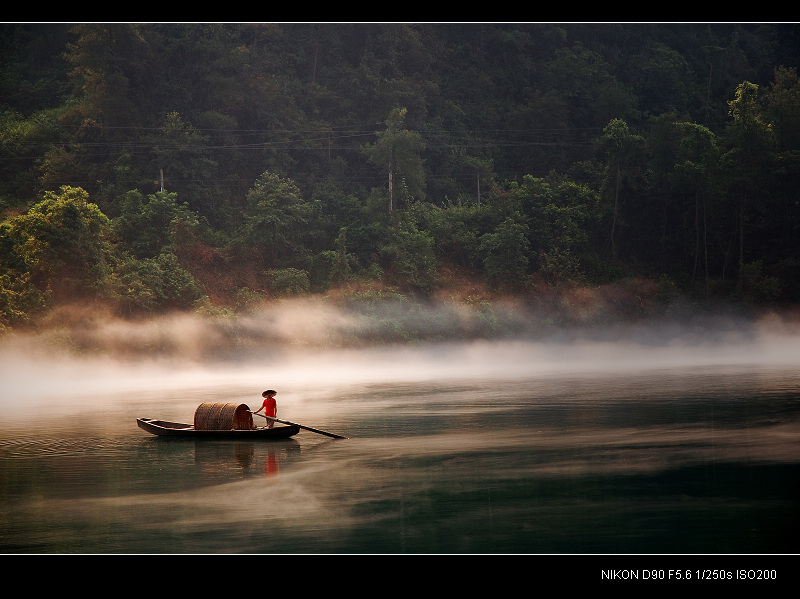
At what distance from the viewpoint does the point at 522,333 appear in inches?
1706

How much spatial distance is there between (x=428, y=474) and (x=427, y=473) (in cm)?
7

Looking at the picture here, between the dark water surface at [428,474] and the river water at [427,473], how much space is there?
35 millimetres

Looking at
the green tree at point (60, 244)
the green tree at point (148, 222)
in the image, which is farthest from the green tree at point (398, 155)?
the green tree at point (60, 244)

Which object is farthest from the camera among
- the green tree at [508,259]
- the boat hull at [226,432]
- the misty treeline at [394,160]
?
the green tree at [508,259]

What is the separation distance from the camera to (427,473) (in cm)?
1360

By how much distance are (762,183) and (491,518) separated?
37824 mm

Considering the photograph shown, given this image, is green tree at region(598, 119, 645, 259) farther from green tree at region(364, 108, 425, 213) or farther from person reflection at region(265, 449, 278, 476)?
person reflection at region(265, 449, 278, 476)

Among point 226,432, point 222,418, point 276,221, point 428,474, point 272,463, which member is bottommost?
point 428,474

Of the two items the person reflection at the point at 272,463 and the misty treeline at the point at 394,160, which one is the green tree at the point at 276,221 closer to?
the misty treeline at the point at 394,160

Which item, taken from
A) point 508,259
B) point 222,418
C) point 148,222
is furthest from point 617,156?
point 222,418

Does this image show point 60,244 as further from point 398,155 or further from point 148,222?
point 398,155

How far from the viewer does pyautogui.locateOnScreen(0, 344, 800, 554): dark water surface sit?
10477mm

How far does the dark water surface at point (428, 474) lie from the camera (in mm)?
10477

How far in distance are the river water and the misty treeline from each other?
54.9 feet
